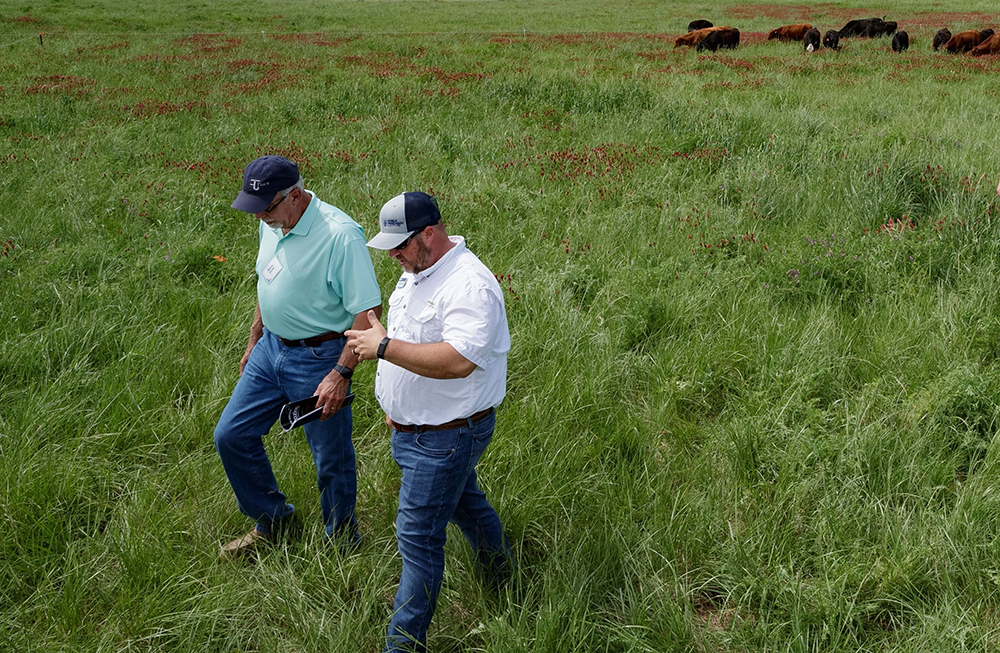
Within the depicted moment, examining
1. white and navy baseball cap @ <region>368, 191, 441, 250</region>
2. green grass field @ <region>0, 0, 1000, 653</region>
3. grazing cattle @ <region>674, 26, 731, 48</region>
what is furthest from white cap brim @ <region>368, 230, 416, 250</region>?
grazing cattle @ <region>674, 26, 731, 48</region>

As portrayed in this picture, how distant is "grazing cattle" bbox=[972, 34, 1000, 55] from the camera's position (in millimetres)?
21734

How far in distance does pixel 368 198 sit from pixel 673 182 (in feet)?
11.6

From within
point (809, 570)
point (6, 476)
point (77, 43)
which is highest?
point (77, 43)

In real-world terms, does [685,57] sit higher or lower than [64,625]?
higher

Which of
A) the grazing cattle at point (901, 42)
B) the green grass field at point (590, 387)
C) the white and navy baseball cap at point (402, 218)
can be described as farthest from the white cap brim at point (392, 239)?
the grazing cattle at point (901, 42)

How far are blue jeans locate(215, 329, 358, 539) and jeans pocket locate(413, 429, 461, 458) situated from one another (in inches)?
31.2

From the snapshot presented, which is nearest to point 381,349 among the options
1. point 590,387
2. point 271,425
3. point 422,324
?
point 422,324

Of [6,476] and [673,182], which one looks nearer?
[6,476]

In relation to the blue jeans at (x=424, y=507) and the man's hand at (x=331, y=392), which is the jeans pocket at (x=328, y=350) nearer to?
the man's hand at (x=331, y=392)

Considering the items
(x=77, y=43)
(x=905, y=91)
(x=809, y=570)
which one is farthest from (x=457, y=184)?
(x=77, y=43)

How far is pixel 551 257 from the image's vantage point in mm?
6488

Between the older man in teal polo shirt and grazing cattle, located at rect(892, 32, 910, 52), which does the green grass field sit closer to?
the older man in teal polo shirt

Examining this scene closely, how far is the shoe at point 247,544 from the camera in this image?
3.41 m

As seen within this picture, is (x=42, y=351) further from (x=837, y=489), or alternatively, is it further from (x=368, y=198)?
(x=837, y=489)
